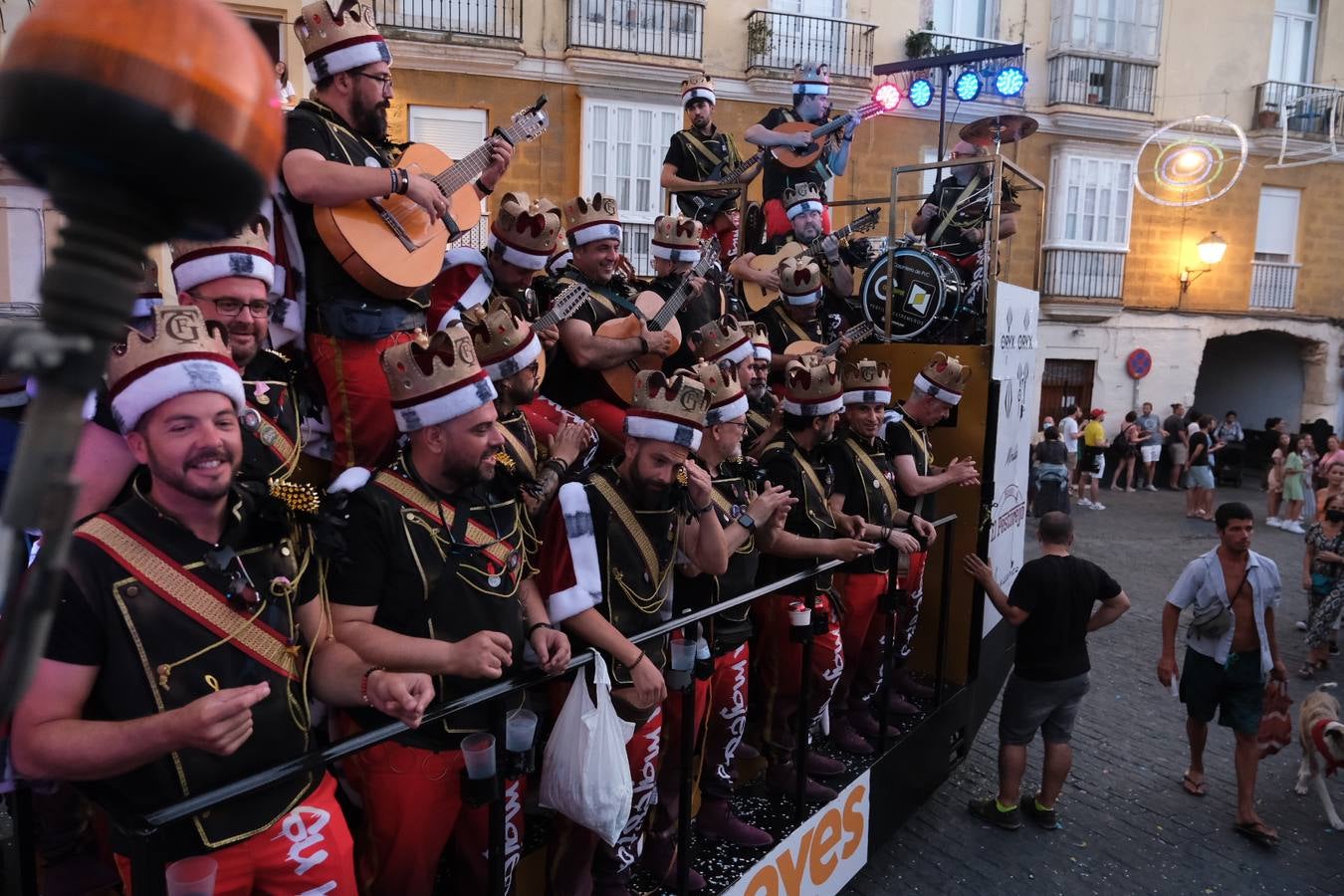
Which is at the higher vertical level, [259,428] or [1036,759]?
[259,428]

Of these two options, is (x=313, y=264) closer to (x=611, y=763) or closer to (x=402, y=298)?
(x=402, y=298)

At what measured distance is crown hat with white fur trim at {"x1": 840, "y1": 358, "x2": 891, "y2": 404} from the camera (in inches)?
219

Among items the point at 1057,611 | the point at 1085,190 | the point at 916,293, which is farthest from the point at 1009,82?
the point at 1085,190

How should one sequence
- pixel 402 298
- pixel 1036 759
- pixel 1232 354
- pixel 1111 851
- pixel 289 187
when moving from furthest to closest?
pixel 1232 354
pixel 1036 759
pixel 1111 851
pixel 402 298
pixel 289 187

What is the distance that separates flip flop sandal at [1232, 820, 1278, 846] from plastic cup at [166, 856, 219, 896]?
5.96m

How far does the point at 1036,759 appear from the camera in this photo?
6555 mm

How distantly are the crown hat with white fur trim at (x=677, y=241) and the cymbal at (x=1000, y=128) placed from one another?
327 centimetres

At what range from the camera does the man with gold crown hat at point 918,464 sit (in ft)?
19.1

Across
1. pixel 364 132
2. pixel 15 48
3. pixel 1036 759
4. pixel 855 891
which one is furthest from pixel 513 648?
pixel 1036 759

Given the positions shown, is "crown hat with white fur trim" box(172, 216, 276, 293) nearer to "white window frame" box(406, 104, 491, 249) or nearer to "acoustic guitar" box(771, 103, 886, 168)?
"acoustic guitar" box(771, 103, 886, 168)

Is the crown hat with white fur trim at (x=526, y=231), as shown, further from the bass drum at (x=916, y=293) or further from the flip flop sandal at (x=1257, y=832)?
the flip flop sandal at (x=1257, y=832)

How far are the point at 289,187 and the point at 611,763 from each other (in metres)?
2.25

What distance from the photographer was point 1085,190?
20422 mm

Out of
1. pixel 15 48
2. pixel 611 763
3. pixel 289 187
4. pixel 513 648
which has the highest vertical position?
pixel 289 187
